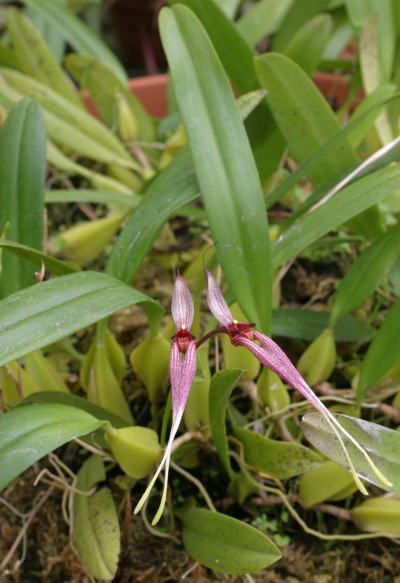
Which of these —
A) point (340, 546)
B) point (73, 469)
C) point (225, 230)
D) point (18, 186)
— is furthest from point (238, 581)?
point (18, 186)

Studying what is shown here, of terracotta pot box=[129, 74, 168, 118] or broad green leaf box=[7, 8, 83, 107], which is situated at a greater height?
broad green leaf box=[7, 8, 83, 107]

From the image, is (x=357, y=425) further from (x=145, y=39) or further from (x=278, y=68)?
(x=145, y=39)

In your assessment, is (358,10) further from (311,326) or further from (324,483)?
(324,483)

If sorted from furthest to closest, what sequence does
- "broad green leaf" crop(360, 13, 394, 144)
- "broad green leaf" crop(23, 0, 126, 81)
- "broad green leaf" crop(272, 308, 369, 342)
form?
"broad green leaf" crop(23, 0, 126, 81) < "broad green leaf" crop(360, 13, 394, 144) < "broad green leaf" crop(272, 308, 369, 342)

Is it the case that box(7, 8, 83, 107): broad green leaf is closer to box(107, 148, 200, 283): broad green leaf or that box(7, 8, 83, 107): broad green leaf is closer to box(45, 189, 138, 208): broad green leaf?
box(45, 189, 138, 208): broad green leaf

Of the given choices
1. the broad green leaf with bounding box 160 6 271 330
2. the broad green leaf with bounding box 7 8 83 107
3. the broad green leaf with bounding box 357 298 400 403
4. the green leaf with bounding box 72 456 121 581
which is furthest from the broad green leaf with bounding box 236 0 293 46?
the green leaf with bounding box 72 456 121 581
